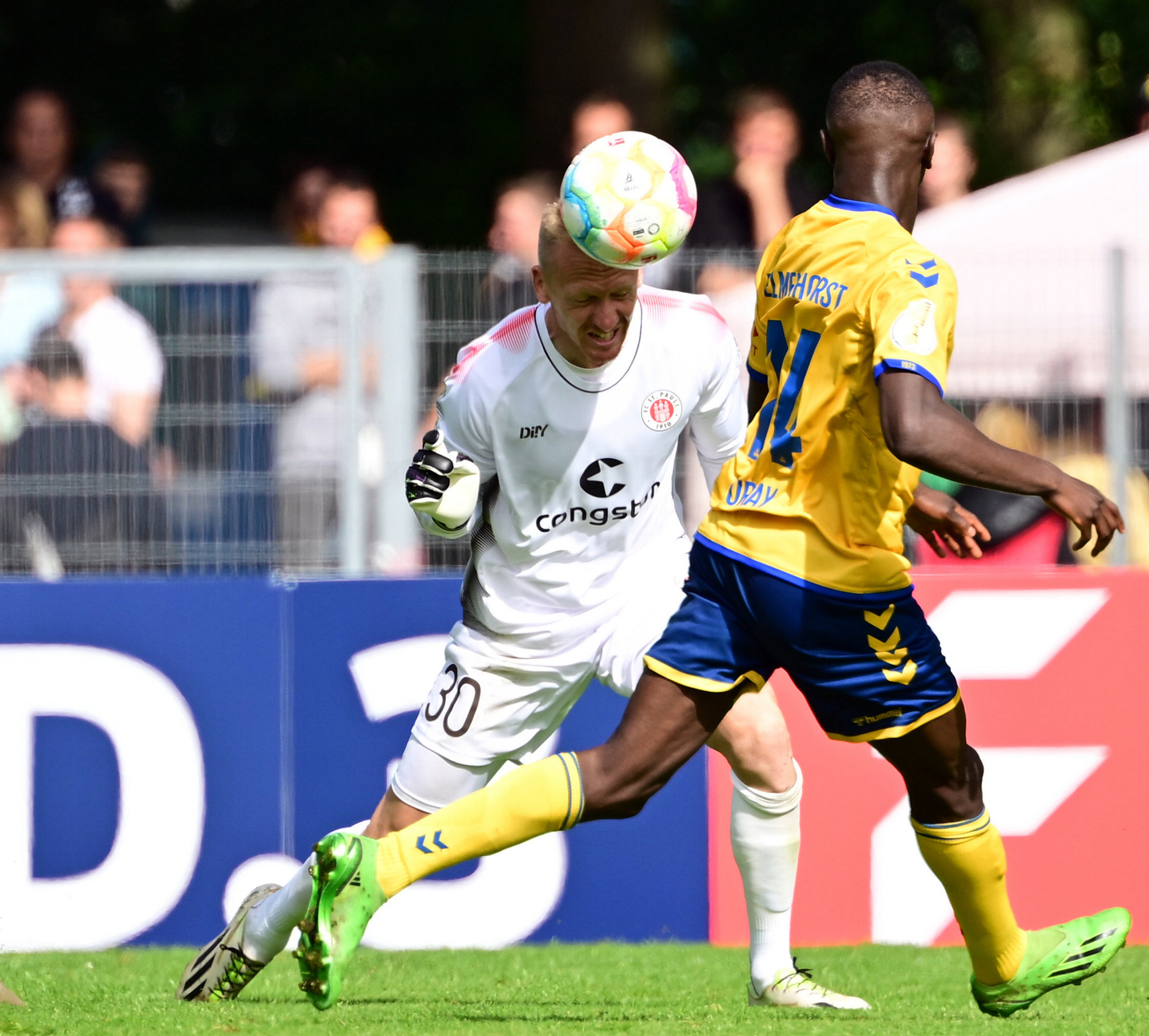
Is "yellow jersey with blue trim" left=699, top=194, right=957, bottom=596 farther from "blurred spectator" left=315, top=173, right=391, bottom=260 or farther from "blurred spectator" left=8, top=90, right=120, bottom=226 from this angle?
"blurred spectator" left=8, top=90, right=120, bottom=226

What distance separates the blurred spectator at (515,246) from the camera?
24.9 feet

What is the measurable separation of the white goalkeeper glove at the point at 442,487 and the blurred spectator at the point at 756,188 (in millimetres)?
3991

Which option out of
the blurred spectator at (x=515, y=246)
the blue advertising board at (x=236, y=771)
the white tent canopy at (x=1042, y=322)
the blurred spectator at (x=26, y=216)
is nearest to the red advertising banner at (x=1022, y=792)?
the blue advertising board at (x=236, y=771)

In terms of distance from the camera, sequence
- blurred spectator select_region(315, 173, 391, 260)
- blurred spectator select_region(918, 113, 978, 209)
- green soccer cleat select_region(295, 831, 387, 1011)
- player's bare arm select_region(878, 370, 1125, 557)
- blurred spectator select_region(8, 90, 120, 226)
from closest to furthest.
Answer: player's bare arm select_region(878, 370, 1125, 557) < green soccer cleat select_region(295, 831, 387, 1011) < blurred spectator select_region(315, 173, 391, 260) < blurred spectator select_region(918, 113, 978, 209) < blurred spectator select_region(8, 90, 120, 226)

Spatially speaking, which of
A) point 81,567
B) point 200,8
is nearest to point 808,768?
point 81,567

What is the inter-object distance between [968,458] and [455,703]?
186cm

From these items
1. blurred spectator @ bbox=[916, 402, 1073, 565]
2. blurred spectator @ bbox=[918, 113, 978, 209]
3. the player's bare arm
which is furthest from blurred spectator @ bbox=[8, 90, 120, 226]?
the player's bare arm

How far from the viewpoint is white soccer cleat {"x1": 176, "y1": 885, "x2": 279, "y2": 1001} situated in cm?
577

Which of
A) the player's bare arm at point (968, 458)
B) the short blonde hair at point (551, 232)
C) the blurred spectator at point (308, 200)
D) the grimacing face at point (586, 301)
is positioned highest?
the blurred spectator at point (308, 200)

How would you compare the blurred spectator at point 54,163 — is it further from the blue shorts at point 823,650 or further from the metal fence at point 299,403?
the blue shorts at point 823,650

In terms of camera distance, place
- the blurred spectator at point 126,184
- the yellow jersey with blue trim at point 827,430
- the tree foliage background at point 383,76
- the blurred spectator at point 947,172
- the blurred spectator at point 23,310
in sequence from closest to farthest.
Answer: the yellow jersey with blue trim at point 827,430
the blurred spectator at point 23,310
the blurred spectator at point 947,172
the blurred spectator at point 126,184
the tree foliage background at point 383,76

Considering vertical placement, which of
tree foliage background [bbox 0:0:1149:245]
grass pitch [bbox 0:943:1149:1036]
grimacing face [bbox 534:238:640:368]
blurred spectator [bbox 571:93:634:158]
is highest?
tree foliage background [bbox 0:0:1149:245]

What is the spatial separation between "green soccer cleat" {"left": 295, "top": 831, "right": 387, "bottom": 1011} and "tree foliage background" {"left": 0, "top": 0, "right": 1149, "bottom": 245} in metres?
11.8

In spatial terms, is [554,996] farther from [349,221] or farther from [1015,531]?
[349,221]
